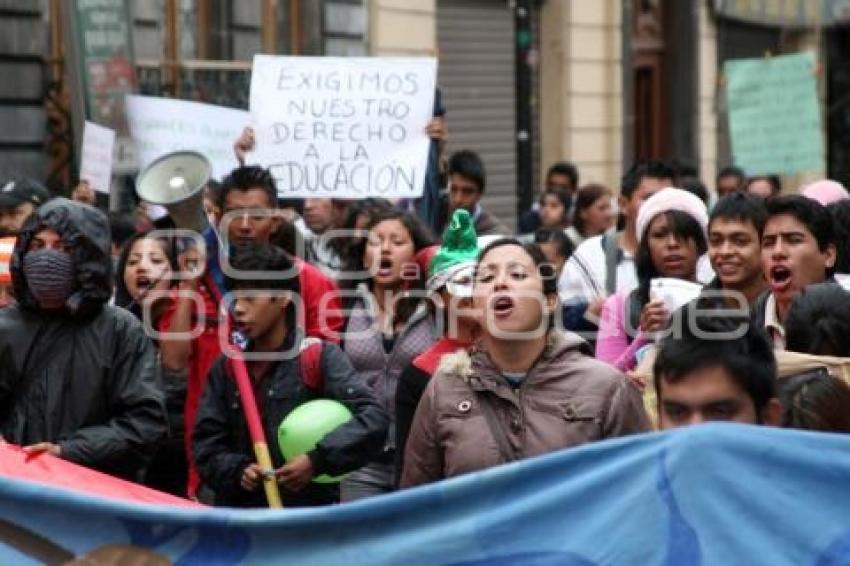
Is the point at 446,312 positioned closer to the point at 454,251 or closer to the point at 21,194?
the point at 454,251

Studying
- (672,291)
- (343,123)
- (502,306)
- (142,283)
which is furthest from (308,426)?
(343,123)

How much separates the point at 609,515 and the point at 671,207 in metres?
4.01

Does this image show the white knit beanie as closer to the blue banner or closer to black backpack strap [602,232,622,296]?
black backpack strap [602,232,622,296]

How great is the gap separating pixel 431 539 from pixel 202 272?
141 inches

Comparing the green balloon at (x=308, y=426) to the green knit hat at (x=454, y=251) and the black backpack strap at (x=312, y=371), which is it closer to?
the black backpack strap at (x=312, y=371)

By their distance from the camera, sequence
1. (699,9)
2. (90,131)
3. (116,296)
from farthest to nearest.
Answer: (699,9)
(90,131)
(116,296)

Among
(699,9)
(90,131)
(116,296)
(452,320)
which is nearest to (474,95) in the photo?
(699,9)

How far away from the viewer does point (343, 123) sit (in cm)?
1111

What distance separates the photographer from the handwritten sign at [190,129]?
1246 cm

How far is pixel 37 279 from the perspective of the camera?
6469 millimetres

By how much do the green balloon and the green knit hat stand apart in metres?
0.66

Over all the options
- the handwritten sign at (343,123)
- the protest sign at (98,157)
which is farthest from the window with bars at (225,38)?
the handwritten sign at (343,123)

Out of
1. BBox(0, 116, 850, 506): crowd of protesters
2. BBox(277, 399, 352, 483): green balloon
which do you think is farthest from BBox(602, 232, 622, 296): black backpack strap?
BBox(277, 399, 352, 483): green balloon

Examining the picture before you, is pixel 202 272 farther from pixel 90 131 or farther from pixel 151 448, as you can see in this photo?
pixel 90 131
